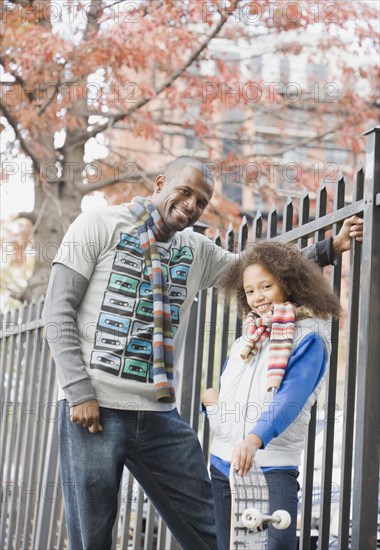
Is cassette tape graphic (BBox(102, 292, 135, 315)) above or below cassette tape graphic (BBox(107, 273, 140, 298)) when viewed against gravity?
below

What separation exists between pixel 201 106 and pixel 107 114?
1.07m

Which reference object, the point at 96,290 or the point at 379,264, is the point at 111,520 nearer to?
the point at 96,290

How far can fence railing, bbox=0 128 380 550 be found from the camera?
3090 millimetres

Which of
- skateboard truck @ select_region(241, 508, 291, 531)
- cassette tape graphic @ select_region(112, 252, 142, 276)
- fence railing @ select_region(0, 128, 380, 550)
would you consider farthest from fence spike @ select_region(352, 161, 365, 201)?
skateboard truck @ select_region(241, 508, 291, 531)

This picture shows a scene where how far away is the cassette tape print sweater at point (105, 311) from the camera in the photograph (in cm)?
358

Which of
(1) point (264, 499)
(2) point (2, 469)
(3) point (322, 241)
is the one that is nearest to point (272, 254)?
(3) point (322, 241)

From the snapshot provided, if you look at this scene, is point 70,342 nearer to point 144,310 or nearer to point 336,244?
point 144,310

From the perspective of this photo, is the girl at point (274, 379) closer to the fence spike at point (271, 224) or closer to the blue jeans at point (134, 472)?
the blue jeans at point (134, 472)

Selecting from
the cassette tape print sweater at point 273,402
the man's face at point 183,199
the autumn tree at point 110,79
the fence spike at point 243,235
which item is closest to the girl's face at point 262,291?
the cassette tape print sweater at point 273,402

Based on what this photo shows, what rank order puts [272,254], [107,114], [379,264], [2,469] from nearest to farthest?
[379,264]
[272,254]
[2,469]
[107,114]

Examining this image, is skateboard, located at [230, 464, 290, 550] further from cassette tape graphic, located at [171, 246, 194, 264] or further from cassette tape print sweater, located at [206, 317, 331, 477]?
cassette tape graphic, located at [171, 246, 194, 264]

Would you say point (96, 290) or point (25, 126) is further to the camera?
point (25, 126)

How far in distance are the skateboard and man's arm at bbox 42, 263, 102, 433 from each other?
881 mm

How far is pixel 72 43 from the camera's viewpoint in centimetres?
839
